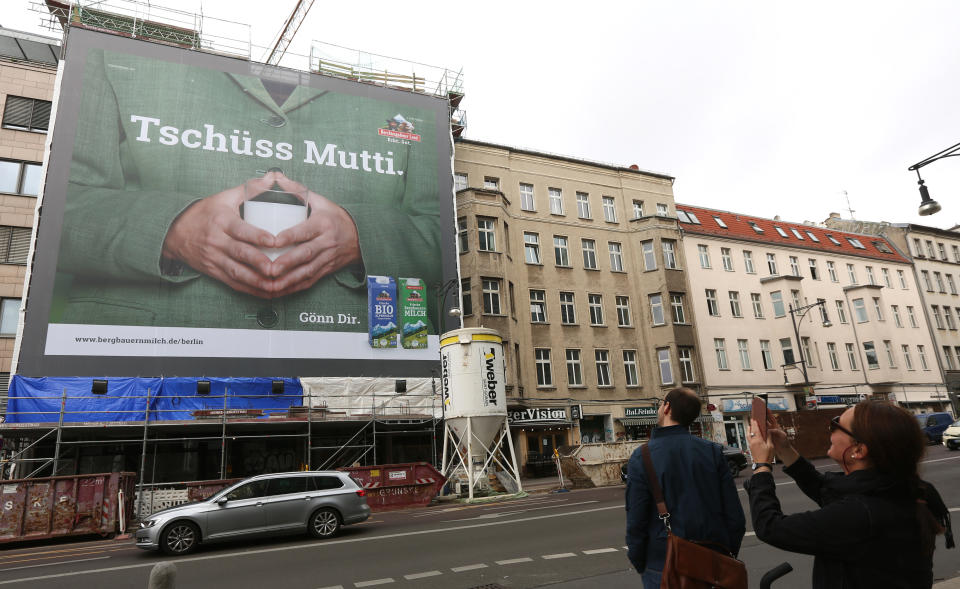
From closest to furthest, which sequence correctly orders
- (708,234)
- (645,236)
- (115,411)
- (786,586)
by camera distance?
(786,586), (115,411), (645,236), (708,234)

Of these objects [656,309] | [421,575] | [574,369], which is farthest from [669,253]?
[421,575]

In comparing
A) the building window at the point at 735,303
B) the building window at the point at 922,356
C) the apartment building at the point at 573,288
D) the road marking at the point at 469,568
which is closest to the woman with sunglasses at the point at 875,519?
the road marking at the point at 469,568

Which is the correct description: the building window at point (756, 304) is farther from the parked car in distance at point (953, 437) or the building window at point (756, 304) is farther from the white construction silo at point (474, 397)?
the white construction silo at point (474, 397)

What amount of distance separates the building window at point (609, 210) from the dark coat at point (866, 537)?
34895 mm

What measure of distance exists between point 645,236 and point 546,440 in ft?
46.1

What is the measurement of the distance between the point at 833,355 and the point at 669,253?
1523 centimetres

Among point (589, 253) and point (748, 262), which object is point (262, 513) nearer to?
point (589, 253)

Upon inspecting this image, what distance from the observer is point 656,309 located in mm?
35156

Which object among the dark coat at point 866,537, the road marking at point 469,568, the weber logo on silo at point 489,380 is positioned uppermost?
the weber logo on silo at point 489,380

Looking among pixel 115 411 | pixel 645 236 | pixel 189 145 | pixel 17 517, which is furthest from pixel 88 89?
pixel 645 236

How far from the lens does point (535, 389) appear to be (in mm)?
30516

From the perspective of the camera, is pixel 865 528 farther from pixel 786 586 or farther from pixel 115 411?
pixel 115 411

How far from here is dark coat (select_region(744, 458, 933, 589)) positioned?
252 cm

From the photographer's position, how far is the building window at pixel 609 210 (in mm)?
36781
